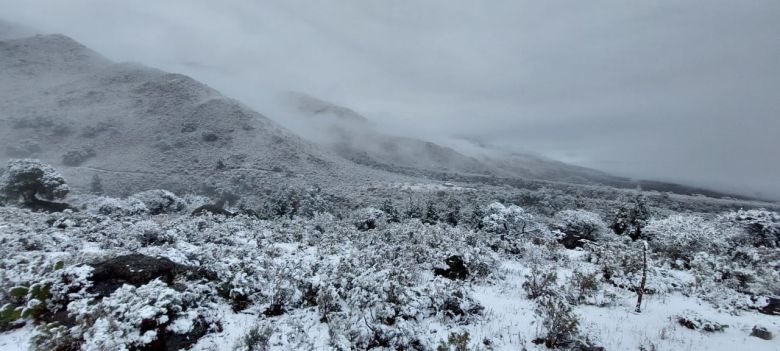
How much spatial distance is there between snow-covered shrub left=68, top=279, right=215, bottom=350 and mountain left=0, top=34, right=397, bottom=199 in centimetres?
5108

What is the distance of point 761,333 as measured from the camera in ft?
19.7

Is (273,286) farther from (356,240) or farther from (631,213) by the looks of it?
(631,213)

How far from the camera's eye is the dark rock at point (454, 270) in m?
9.78

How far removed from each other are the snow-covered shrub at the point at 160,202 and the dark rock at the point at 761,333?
33143mm

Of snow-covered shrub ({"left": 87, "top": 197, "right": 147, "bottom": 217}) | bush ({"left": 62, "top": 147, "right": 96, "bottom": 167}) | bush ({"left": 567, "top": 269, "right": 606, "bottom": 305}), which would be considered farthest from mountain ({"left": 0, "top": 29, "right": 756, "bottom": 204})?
bush ({"left": 567, "top": 269, "right": 606, "bottom": 305})

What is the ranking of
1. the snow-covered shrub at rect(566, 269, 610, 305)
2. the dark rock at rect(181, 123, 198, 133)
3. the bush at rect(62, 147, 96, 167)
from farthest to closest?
the dark rock at rect(181, 123, 198, 133), the bush at rect(62, 147, 96, 167), the snow-covered shrub at rect(566, 269, 610, 305)

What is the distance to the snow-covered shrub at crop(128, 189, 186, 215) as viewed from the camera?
29.0 metres

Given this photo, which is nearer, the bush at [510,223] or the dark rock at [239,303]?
the dark rock at [239,303]

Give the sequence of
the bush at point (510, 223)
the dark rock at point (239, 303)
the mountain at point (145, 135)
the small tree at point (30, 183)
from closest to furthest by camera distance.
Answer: the dark rock at point (239, 303)
the bush at point (510, 223)
the small tree at point (30, 183)
the mountain at point (145, 135)

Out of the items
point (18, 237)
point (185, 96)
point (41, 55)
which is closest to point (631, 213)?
point (18, 237)

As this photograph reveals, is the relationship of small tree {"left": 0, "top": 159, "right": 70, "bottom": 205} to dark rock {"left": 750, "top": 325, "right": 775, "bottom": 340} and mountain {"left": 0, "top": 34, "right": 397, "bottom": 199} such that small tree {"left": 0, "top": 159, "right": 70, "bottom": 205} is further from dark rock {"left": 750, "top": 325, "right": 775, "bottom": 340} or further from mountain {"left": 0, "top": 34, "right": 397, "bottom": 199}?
dark rock {"left": 750, "top": 325, "right": 775, "bottom": 340}

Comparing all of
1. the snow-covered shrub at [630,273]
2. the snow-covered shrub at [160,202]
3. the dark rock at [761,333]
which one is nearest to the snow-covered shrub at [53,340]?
the snow-covered shrub at [630,273]

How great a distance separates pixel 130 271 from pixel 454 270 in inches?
299

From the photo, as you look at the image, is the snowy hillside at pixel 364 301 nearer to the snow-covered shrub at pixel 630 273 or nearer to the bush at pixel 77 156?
the snow-covered shrub at pixel 630 273
